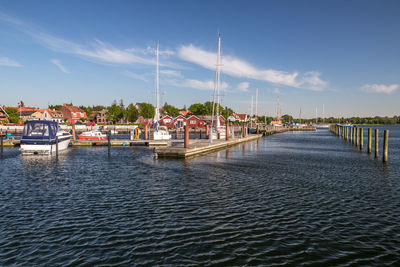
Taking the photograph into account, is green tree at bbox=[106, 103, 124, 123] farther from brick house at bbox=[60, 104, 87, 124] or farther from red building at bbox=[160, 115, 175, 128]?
red building at bbox=[160, 115, 175, 128]

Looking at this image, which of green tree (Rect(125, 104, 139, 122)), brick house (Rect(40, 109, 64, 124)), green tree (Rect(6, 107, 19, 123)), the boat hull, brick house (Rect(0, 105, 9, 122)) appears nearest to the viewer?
the boat hull

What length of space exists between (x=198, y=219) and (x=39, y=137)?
90.6 ft

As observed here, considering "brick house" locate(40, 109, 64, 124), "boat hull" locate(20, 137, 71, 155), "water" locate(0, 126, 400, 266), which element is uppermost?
"brick house" locate(40, 109, 64, 124)

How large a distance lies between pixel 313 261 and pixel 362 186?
11602 millimetres

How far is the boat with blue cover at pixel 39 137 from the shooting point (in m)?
31.2

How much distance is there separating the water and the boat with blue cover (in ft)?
38.4

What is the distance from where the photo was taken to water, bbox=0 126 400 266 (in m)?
8.26

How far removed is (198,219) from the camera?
11172 mm

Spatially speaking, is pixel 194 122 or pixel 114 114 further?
pixel 114 114

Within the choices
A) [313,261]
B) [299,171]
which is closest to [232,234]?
[313,261]

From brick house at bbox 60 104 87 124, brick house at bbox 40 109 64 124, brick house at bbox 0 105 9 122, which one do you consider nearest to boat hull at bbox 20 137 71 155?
brick house at bbox 0 105 9 122

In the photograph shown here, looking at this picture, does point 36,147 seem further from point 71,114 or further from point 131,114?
point 71,114

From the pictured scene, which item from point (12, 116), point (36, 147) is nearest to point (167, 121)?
point (12, 116)

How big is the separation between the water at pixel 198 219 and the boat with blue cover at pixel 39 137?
38.4 feet
